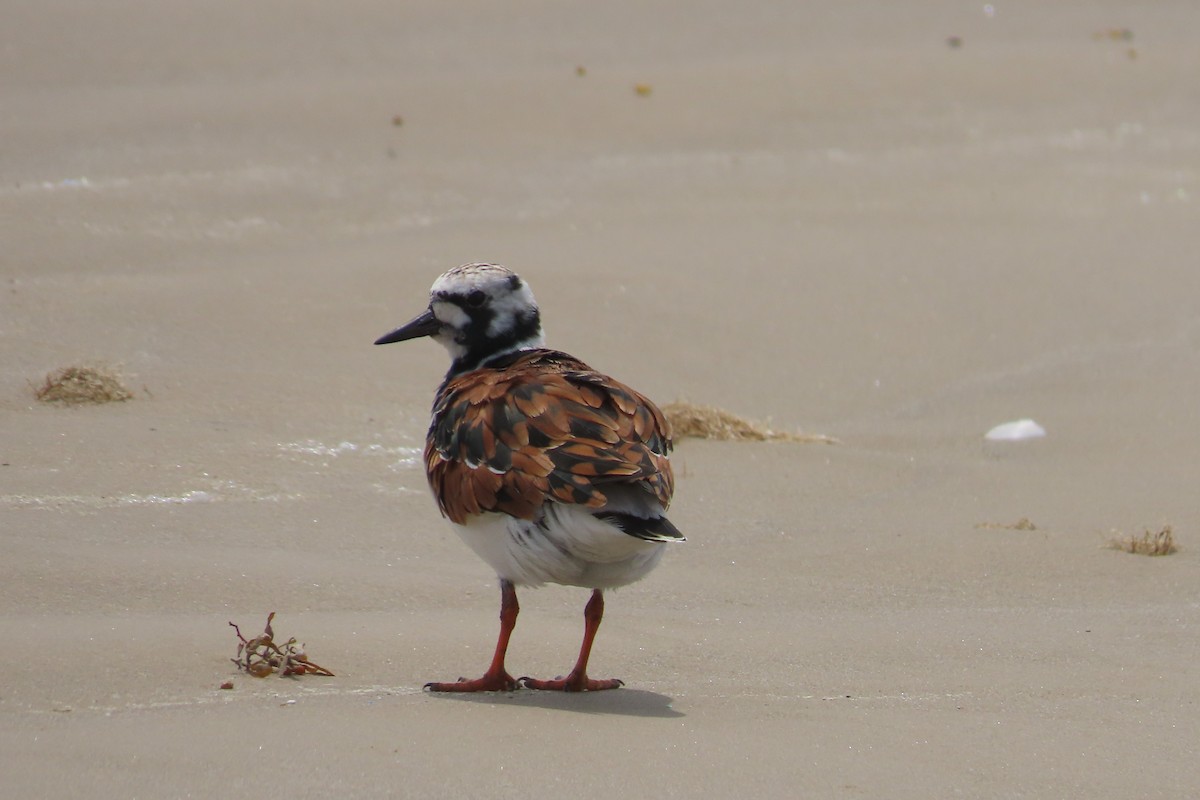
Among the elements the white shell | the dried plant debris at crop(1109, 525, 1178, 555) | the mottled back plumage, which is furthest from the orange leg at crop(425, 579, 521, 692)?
the white shell

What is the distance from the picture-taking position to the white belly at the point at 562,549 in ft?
15.8

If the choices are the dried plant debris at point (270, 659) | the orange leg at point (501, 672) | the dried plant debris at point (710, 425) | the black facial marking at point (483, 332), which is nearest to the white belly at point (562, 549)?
the orange leg at point (501, 672)

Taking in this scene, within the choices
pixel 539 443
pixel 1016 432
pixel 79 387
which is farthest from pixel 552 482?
pixel 1016 432

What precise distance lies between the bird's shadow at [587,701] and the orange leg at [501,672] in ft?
0.07

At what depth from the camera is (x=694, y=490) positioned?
7852 millimetres

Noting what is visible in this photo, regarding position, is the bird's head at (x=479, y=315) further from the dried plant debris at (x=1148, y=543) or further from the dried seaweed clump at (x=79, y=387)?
the dried plant debris at (x=1148, y=543)

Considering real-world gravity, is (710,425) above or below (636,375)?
below

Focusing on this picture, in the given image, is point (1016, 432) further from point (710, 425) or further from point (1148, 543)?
point (1148, 543)

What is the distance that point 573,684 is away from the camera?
5.14 meters

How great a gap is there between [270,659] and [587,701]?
956 millimetres

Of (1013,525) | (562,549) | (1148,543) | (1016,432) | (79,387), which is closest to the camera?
(562,549)

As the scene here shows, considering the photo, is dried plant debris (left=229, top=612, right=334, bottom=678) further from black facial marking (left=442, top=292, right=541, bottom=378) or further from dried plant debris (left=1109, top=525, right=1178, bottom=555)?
dried plant debris (left=1109, top=525, right=1178, bottom=555)

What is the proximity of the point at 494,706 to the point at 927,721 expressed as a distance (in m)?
1.28

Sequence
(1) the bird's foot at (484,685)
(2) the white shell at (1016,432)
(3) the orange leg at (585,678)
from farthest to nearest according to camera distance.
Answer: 1. (2) the white shell at (1016,432)
2. (3) the orange leg at (585,678)
3. (1) the bird's foot at (484,685)
